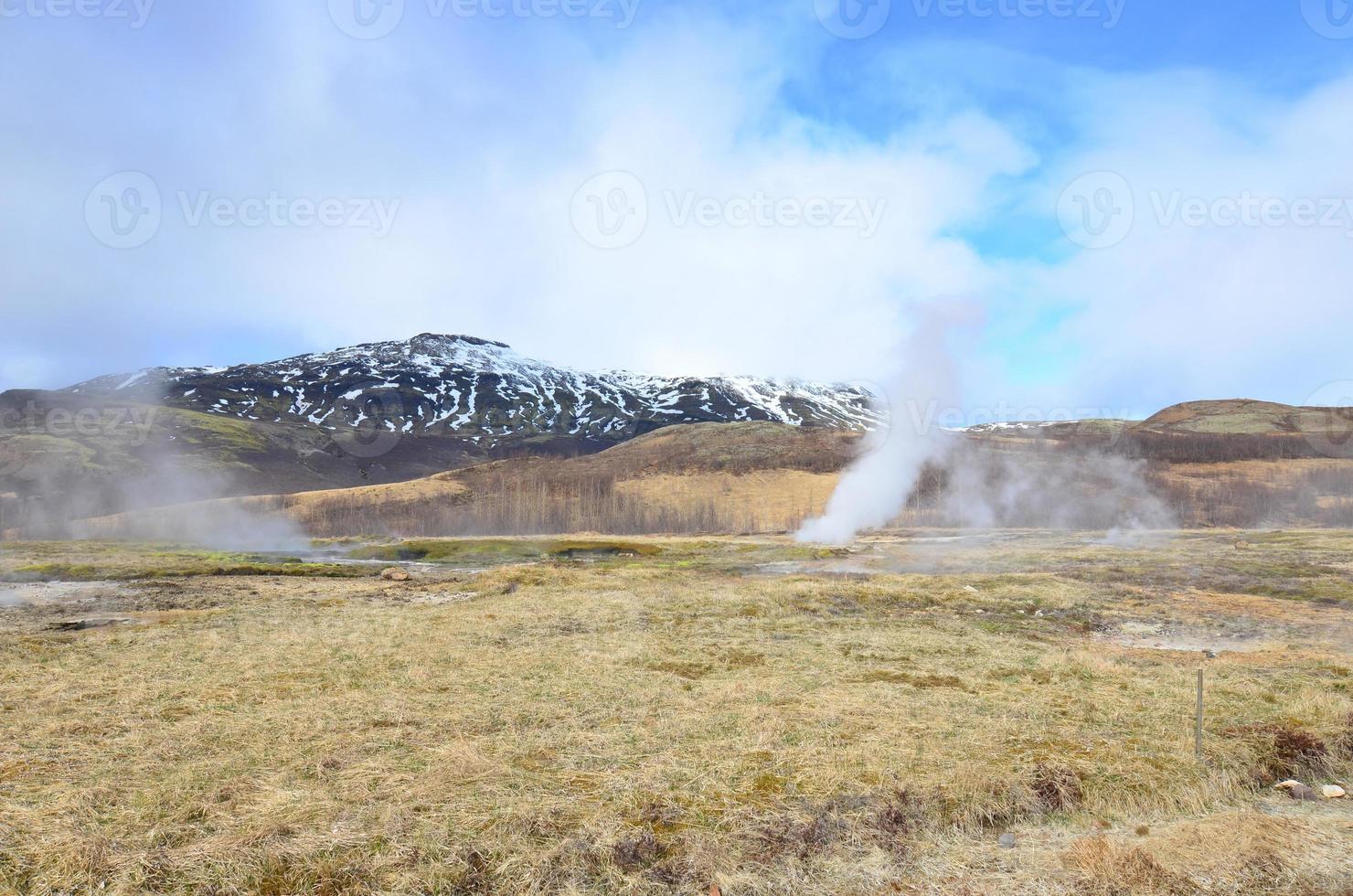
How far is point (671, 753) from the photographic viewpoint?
31.3 feet

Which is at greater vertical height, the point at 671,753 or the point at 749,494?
the point at 749,494

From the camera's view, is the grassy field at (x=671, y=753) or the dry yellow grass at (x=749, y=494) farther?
the dry yellow grass at (x=749, y=494)

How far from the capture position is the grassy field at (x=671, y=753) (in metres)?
6.75

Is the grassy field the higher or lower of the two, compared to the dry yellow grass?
lower

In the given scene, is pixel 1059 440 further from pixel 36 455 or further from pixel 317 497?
pixel 36 455

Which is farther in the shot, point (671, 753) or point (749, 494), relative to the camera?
point (749, 494)

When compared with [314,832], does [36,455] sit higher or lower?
higher

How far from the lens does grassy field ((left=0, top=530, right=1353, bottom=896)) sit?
6754 millimetres

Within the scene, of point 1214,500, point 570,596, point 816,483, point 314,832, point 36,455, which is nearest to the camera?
point 314,832

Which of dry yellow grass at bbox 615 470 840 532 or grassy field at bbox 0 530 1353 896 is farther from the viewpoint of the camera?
dry yellow grass at bbox 615 470 840 532

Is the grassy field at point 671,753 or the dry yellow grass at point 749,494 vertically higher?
the dry yellow grass at point 749,494

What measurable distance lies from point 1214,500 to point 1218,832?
297ft

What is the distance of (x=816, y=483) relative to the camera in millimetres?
95812

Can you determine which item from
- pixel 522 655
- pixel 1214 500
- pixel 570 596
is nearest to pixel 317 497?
pixel 570 596
